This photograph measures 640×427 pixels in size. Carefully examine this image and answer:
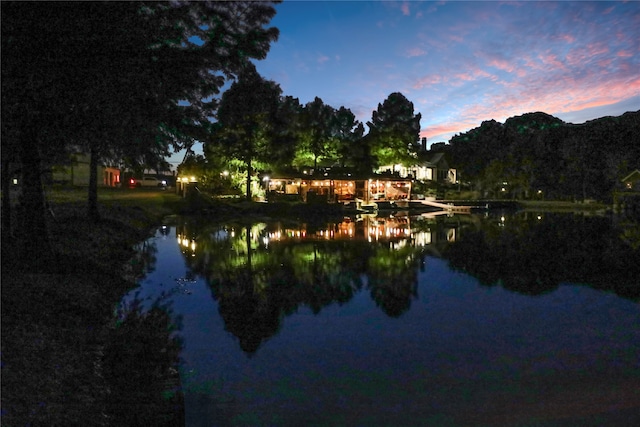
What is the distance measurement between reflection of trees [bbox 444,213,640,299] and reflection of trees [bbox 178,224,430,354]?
3.02 m

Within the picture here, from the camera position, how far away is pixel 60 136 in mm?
11383

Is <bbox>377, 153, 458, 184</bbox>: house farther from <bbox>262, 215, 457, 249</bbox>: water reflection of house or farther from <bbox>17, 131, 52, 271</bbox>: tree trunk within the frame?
<bbox>17, 131, 52, 271</bbox>: tree trunk

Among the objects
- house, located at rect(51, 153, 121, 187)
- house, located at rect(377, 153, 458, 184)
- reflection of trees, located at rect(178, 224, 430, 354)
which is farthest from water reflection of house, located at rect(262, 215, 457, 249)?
house, located at rect(377, 153, 458, 184)

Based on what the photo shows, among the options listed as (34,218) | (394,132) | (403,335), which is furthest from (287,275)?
(394,132)

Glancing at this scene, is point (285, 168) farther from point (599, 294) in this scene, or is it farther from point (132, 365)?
point (132, 365)

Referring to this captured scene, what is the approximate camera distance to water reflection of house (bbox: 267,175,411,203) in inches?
2146

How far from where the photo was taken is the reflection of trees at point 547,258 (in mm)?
15586

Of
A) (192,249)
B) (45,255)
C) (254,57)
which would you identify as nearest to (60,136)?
(45,255)

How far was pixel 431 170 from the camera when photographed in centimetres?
7225

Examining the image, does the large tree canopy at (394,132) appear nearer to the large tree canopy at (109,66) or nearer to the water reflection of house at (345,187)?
the water reflection of house at (345,187)

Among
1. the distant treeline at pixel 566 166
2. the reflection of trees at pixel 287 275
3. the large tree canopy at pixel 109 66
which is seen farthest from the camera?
the distant treeline at pixel 566 166

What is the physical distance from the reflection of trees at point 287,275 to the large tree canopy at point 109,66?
529 centimetres

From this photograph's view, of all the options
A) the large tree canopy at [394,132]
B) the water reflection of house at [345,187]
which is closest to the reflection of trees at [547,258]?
the water reflection of house at [345,187]

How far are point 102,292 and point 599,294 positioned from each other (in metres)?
14.5
